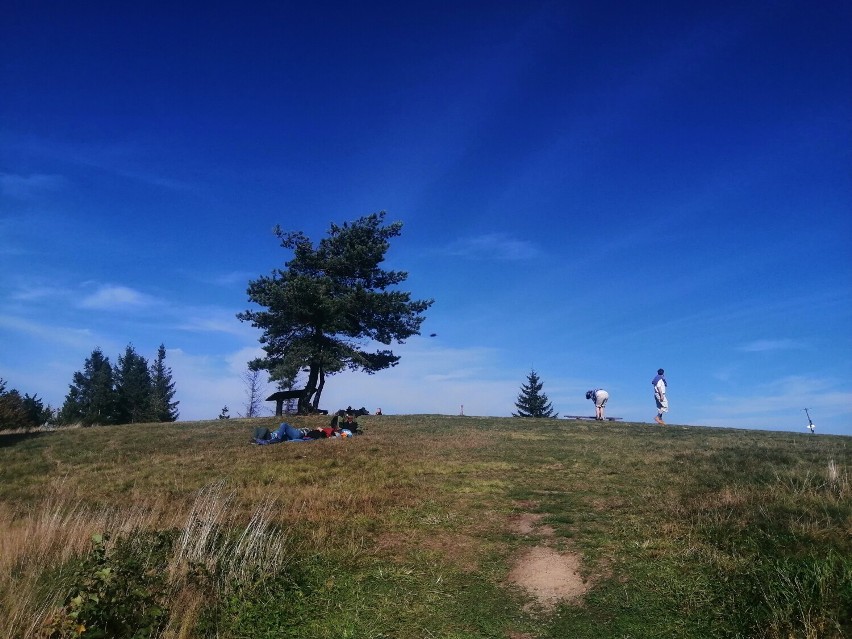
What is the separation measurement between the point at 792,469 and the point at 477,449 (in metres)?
8.79

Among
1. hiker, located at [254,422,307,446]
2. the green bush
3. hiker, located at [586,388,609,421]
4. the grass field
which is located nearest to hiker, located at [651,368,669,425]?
hiker, located at [586,388,609,421]

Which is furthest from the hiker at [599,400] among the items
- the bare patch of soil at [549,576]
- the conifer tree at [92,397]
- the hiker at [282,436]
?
the conifer tree at [92,397]

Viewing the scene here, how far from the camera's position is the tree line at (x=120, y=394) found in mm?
66938

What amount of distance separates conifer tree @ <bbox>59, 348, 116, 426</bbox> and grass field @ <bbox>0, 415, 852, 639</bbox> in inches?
2241

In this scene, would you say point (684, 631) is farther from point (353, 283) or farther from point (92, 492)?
point (353, 283)

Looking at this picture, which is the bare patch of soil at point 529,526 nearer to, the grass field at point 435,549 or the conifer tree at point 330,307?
the grass field at point 435,549

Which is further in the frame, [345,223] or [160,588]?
[345,223]

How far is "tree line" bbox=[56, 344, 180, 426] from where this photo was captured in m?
66.9

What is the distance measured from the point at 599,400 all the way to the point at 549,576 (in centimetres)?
2208

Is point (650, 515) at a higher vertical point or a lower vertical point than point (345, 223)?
lower

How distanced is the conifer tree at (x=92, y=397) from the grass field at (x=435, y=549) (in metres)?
56.9

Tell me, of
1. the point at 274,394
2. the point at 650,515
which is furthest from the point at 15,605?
the point at 274,394

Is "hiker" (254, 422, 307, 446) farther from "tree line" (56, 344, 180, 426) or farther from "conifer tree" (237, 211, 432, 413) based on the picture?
"tree line" (56, 344, 180, 426)

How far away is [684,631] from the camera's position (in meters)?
5.48
